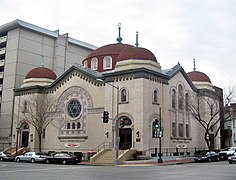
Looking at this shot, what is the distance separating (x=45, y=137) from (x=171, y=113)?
745 inches

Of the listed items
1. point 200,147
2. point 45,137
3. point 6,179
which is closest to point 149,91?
point 200,147

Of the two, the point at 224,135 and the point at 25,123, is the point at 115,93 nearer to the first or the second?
the point at 25,123

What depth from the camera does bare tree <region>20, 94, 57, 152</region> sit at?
163 feet

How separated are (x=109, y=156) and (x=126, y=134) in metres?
3.94

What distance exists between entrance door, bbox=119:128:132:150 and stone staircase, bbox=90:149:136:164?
5.25 ft

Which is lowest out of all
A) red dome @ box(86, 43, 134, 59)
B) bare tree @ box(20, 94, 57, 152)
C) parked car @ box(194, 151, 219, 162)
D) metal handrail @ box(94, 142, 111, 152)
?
parked car @ box(194, 151, 219, 162)

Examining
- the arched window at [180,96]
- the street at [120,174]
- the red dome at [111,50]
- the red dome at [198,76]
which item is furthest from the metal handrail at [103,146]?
the red dome at [198,76]

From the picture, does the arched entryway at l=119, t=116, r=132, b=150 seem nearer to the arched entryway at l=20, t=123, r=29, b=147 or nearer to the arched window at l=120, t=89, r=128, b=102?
the arched window at l=120, t=89, r=128, b=102

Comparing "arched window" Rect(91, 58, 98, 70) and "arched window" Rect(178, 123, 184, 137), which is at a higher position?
"arched window" Rect(91, 58, 98, 70)

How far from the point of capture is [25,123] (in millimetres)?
54188

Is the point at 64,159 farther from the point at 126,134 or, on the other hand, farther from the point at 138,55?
the point at 138,55

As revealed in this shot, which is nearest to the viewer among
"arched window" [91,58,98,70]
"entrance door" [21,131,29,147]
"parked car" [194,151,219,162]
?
"parked car" [194,151,219,162]

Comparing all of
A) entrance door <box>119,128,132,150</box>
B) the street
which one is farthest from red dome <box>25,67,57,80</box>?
the street

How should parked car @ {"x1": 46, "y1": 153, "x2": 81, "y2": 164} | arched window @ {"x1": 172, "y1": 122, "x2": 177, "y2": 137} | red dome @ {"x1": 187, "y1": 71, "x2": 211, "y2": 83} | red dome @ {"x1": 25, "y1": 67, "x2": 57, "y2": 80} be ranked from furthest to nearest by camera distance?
1. red dome @ {"x1": 187, "y1": 71, "x2": 211, "y2": 83}
2. red dome @ {"x1": 25, "y1": 67, "x2": 57, "y2": 80}
3. arched window @ {"x1": 172, "y1": 122, "x2": 177, "y2": 137}
4. parked car @ {"x1": 46, "y1": 153, "x2": 81, "y2": 164}
